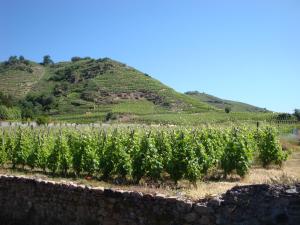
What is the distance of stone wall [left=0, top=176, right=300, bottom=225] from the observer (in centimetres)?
619

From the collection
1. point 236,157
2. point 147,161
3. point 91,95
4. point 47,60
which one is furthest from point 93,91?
point 147,161

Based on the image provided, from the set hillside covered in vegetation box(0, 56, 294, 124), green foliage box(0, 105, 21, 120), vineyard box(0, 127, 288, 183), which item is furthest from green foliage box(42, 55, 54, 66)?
vineyard box(0, 127, 288, 183)

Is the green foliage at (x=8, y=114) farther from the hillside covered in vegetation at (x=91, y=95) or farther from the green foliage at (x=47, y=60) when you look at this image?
the green foliage at (x=47, y=60)

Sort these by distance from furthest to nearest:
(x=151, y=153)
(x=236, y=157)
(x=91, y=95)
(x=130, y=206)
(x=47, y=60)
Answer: (x=47, y=60) → (x=91, y=95) → (x=236, y=157) → (x=151, y=153) → (x=130, y=206)

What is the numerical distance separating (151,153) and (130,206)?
6.16 meters

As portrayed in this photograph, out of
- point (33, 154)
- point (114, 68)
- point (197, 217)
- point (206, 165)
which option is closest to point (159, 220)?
point (197, 217)

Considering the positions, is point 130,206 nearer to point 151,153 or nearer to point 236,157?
point 151,153

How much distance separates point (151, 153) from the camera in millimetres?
14734

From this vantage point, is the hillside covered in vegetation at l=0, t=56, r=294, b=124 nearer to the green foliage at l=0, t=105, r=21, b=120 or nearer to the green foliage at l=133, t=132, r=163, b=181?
the green foliage at l=0, t=105, r=21, b=120

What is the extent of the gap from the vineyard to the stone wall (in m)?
4.47

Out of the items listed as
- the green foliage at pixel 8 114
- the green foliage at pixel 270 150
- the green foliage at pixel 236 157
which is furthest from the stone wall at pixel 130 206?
the green foliage at pixel 8 114

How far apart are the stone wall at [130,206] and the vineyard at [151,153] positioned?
14.7 feet

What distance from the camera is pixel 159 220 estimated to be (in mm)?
8070

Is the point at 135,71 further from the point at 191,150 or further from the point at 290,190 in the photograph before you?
the point at 290,190
